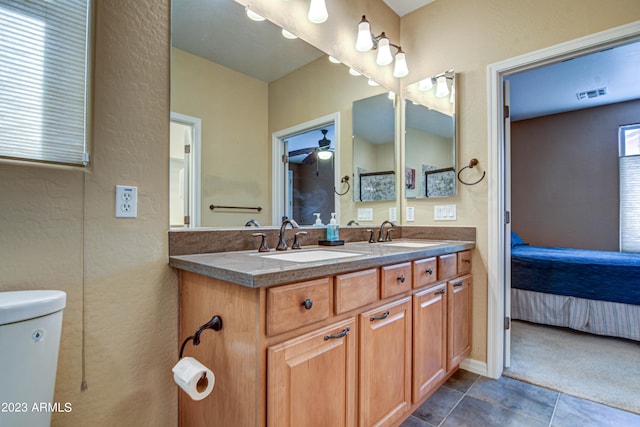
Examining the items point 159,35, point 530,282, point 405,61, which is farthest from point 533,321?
point 159,35

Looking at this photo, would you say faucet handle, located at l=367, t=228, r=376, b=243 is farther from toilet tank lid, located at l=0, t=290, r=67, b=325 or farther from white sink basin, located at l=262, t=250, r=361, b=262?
toilet tank lid, located at l=0, t=290, r=67, b=325

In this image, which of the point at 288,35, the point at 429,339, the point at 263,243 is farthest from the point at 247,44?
the point at 429,339

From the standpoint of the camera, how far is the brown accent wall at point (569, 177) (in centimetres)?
427

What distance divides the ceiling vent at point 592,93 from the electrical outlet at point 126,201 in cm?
498

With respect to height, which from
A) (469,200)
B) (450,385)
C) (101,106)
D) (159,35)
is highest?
(159,35)

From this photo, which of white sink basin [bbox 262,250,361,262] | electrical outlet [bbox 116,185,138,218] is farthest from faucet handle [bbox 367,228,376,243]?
electrical outlet [bbox 116,185,138,218]

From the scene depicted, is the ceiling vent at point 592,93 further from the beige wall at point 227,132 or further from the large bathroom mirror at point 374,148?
the beige wall at point 227,132

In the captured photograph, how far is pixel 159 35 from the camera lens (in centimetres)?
126

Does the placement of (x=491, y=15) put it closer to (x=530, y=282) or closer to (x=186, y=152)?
(x=186, y=152)

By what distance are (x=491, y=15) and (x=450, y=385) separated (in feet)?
8.03

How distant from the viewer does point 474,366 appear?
2.17 metres

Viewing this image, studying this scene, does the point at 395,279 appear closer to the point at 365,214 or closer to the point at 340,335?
the point at 340,335

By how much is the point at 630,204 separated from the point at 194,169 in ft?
17.5

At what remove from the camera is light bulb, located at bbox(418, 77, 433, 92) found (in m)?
2.43
